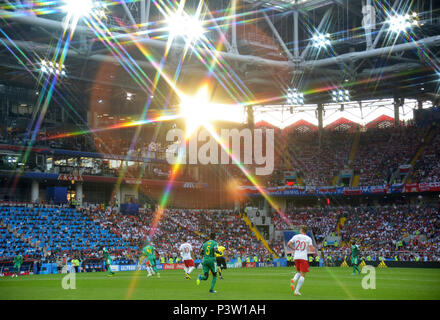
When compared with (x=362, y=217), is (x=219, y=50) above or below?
above

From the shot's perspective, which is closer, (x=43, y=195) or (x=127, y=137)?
(x=43, y=195)

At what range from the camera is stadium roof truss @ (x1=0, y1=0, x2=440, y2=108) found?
47.5 metres

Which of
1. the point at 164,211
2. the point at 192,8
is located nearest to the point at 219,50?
the point at 192,8

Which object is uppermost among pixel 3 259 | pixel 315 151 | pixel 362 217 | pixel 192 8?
pixel 192 8

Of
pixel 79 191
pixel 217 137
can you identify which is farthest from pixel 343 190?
pixel 79 191

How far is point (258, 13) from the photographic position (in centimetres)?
5681

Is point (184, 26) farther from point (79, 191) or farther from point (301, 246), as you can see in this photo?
point (301, 246)

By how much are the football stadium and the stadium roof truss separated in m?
0.23

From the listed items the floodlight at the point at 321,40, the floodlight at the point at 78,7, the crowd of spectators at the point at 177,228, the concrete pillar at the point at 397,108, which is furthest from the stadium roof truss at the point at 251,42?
the crowd of spectators at the point at 177,228

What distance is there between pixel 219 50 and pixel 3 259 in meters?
27.1

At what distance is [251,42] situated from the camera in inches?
2222

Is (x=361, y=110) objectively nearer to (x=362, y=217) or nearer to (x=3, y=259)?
(x=362, y=217)

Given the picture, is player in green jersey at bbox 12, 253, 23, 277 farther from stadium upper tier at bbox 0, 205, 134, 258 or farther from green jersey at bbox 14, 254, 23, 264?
stadium upper tier at bbox 0, 205, 134, 258

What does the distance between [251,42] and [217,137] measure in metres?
25.1
